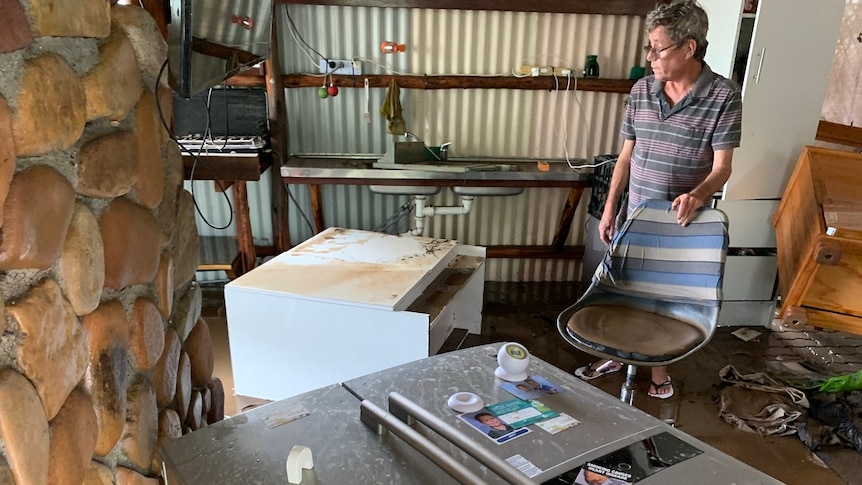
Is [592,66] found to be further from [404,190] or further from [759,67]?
[404,190]

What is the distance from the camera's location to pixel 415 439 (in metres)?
0.98

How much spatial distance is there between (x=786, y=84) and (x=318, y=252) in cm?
252

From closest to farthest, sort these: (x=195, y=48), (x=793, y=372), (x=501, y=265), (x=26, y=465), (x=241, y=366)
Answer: (x=26, y=465) < (x=195, y=48) < (x=241, y=366) < (x=793, y=372) < (x=501, y=265)

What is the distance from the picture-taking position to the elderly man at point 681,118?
221 cm

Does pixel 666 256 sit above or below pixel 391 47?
below

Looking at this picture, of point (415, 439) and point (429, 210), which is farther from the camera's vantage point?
point (429, 210)

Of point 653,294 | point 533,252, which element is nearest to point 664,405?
point 653,294

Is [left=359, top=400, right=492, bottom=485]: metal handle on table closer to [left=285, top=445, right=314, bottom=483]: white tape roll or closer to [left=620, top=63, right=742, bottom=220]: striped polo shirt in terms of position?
[left=285, top=445, right=314, bottom=483]: white tape roll

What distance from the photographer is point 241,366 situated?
2303 millimetres

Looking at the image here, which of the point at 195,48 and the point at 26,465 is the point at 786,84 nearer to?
the point at 195,48

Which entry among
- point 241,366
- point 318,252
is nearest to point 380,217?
point 318,252

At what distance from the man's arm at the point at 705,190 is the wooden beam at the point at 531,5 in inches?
69.2

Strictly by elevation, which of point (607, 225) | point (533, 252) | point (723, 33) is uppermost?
point (723, 33)

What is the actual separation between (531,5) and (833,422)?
8.95ft
